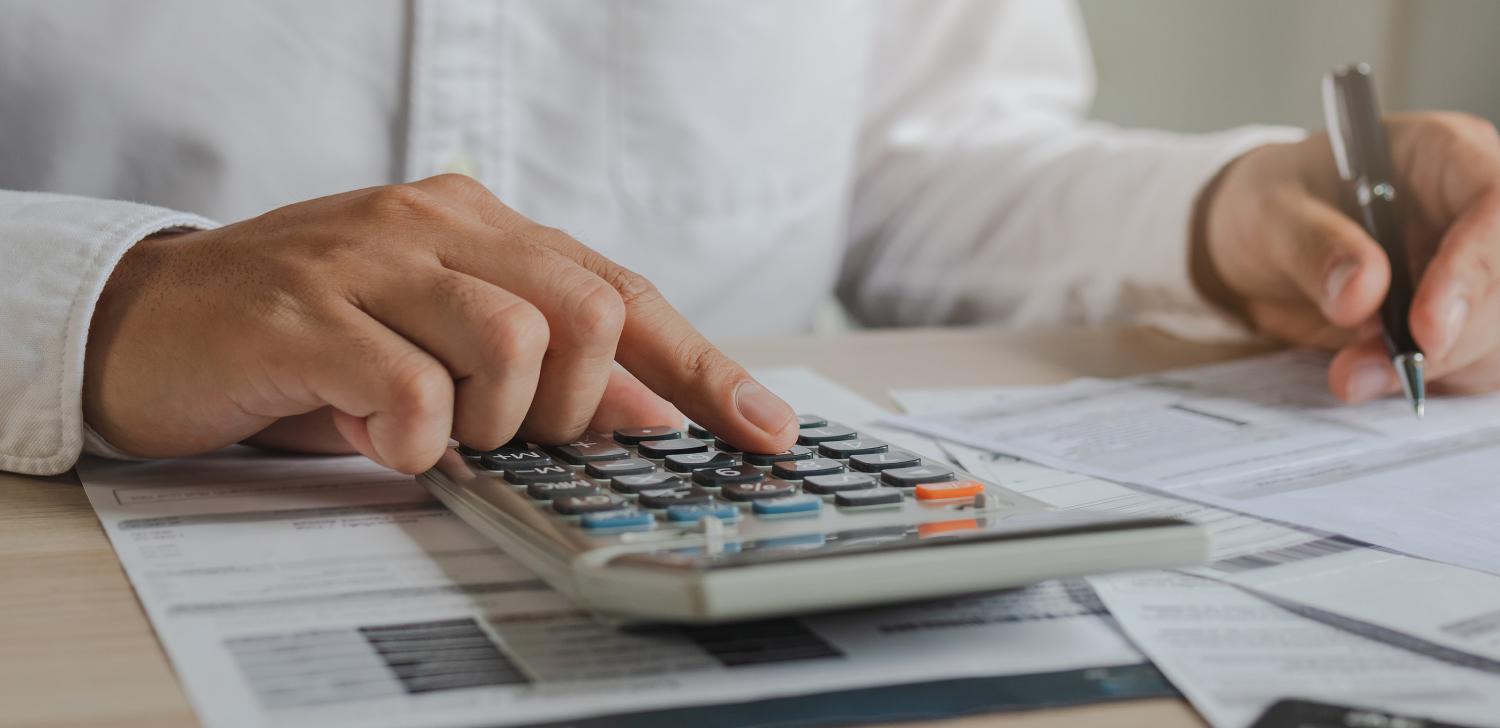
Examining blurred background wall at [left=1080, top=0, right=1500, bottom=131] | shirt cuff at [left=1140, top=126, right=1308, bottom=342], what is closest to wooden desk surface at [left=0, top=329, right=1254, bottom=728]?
shirt cuff at [left=1140, top=126, right=1308, bottom=342]

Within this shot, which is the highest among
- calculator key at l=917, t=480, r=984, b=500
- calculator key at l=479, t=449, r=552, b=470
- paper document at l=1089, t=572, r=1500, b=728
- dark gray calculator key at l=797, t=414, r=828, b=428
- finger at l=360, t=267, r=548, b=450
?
finger at l=360, t=267, r=548, b=450

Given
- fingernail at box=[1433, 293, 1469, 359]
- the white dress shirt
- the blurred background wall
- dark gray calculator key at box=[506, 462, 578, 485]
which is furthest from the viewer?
the blurred background wall

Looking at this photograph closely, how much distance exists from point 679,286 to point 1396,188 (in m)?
0.41

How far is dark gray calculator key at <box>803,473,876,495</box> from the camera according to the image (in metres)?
0.31

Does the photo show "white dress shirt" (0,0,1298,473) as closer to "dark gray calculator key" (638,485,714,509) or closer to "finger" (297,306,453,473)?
"finger" (297,306,453,473)

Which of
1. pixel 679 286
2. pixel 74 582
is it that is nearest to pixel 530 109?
pixel 679 286

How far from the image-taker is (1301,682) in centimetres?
24

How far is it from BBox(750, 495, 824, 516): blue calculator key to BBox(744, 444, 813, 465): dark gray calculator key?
5 cm

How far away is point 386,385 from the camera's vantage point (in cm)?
34

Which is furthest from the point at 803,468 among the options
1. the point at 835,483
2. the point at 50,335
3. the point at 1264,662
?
the point at 50,335

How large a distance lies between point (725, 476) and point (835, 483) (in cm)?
3

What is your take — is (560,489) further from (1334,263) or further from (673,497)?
(1334,263)

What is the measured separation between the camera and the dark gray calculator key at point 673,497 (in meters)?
0.30

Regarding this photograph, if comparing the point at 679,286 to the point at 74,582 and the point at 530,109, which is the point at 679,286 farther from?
the point at 74,582
